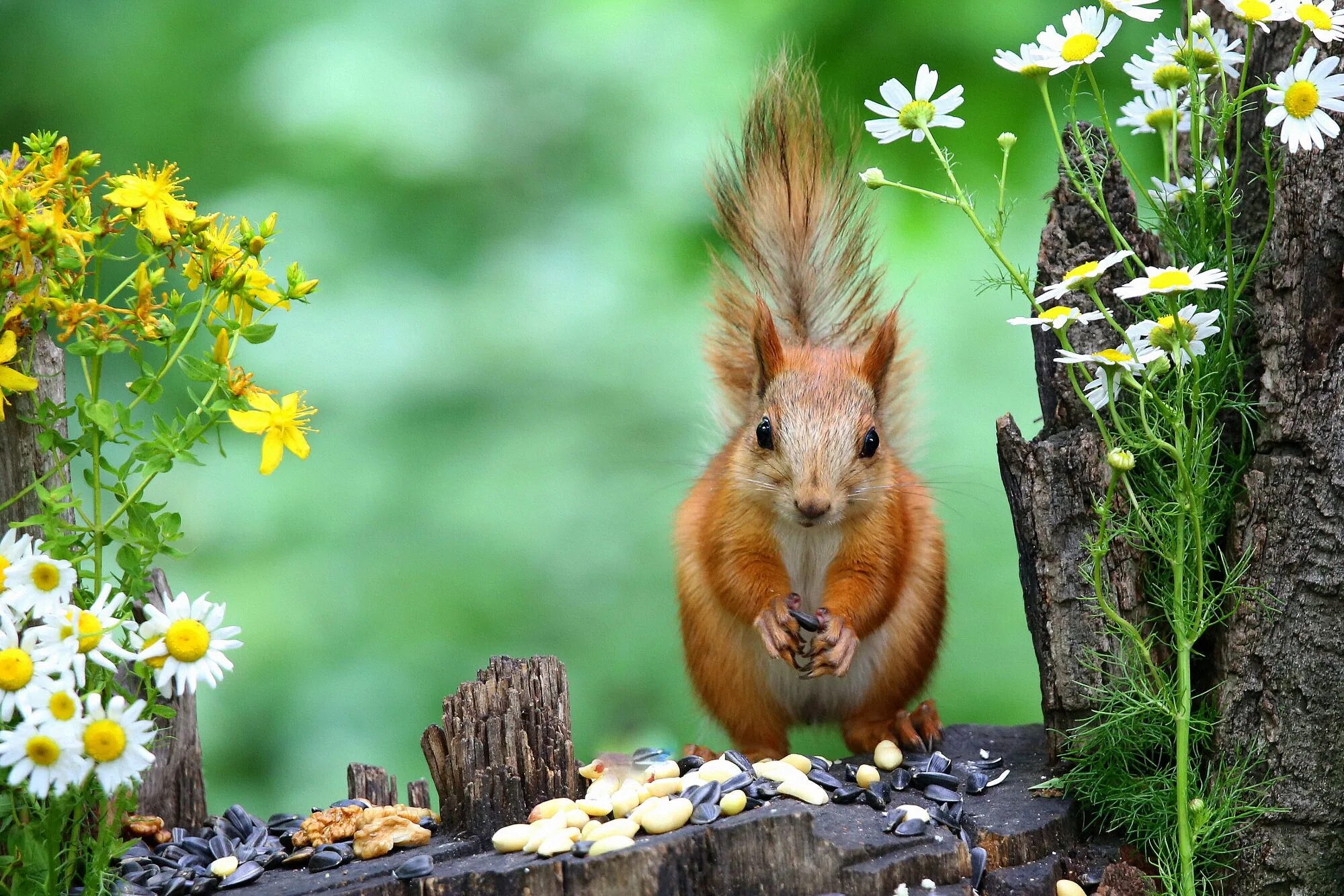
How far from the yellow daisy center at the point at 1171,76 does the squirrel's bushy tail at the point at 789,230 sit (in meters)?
0.80

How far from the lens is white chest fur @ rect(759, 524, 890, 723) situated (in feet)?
8.33

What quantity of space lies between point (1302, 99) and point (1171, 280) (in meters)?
0.36

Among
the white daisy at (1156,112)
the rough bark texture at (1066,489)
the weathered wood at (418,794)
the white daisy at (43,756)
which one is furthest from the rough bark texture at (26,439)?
the white daisy at (1156,112)

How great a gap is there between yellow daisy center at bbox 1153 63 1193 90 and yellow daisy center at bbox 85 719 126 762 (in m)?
1.71

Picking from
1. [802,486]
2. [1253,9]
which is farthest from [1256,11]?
[802,486]

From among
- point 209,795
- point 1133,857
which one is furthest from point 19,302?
point 1133,857

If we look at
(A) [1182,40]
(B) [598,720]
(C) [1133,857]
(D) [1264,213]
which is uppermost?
(A) [1182,40]

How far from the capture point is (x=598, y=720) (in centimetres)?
304

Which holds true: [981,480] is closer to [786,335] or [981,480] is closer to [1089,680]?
[786,335]

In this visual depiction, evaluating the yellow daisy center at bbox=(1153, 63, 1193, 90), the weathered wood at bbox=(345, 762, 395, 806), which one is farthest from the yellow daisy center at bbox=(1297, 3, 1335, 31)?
the weathered wood at bbox=(345, 762, 395, 806)

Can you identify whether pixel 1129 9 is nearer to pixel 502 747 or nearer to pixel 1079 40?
pixel 1079 40

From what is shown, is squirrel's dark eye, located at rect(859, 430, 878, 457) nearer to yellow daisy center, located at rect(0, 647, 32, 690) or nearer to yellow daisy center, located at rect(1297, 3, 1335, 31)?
yellow daisy center, located at rect(1297, 3, 1335, 31)

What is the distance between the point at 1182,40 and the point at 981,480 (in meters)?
1.26

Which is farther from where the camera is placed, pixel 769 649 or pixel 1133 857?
pixel 769 649
